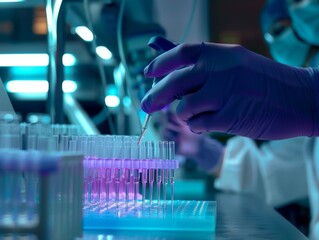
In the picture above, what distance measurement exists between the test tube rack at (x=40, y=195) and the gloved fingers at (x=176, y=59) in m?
0.44

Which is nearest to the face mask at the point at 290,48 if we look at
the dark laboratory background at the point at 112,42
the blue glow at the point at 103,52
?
the dark laboratory background at the point at 112,42

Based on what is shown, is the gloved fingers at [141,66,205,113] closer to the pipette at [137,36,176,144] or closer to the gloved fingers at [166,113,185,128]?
the pipette at [137,36,176,144]

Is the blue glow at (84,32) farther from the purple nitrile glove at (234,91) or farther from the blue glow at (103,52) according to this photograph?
the purple nitrile glove at (234,91)

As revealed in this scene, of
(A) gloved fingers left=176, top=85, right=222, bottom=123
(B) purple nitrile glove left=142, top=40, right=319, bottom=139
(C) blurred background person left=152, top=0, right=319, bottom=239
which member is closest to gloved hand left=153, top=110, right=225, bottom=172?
(C) blurred background person left=152, top=0, right=319, bottom=239

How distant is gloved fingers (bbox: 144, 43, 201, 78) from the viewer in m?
1.19

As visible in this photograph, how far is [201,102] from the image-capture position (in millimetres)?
1235

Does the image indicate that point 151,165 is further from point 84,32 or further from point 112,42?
point 84,32

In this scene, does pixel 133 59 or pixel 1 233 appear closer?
pixel 1 233

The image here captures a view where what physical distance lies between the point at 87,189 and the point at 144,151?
0.17 meters

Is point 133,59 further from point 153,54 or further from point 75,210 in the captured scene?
point 75,210

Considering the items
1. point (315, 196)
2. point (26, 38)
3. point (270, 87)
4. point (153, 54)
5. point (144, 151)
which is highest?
point (26, 38)

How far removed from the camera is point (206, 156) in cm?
313

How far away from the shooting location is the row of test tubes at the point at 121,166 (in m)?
1.16

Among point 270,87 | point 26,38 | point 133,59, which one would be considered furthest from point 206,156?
point 270,87
